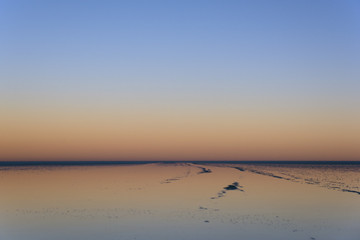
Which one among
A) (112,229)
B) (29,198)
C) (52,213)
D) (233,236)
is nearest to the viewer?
(233,236)

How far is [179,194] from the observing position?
114 feet

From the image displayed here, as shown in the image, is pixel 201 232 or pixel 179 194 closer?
pixel 201 232

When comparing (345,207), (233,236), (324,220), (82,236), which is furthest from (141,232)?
(345,207)

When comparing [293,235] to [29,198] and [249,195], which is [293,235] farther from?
[29,198]

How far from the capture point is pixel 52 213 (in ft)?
83.2

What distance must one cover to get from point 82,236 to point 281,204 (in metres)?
16.9

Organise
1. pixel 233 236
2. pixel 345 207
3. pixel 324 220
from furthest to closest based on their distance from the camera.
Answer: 1. pixel 345 207
2. pixel 324 220
3. pixel 233 236

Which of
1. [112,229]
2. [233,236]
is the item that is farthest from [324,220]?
[112,229]

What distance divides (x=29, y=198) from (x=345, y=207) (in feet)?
88.1

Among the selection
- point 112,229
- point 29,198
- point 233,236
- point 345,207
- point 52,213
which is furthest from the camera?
point 29,198

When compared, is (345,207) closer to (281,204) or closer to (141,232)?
(281,204)

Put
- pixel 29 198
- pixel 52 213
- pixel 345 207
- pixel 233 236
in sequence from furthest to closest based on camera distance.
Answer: pixel 29 198 < pixel 345 207 < pixel 52 213 < pixel 233 236

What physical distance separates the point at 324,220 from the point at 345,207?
5.67m

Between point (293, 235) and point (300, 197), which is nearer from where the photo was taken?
point (293, 235)
